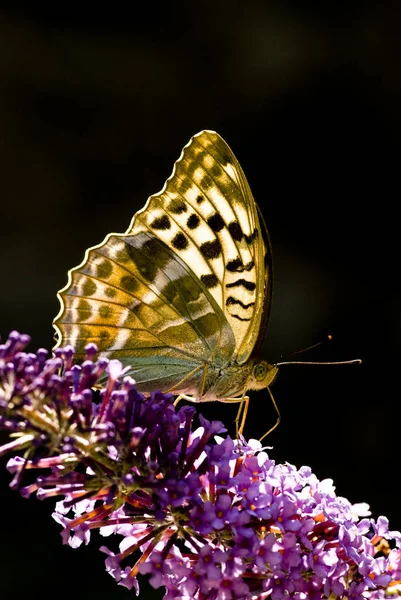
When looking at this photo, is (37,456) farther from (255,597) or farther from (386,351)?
(386,351)

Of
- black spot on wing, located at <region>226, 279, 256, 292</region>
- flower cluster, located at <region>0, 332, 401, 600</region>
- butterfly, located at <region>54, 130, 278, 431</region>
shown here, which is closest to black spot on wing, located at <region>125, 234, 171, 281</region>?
butterfly, located at <region>54, 130, 278, 431</region>

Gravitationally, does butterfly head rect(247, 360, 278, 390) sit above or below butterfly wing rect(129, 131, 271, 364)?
below

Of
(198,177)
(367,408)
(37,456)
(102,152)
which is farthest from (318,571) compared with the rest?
(102,152)

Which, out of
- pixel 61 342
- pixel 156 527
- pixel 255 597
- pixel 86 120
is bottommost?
pixel 255 597

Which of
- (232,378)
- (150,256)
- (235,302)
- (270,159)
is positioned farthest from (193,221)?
(270,159)

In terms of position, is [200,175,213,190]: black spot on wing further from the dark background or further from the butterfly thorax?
the dark background
